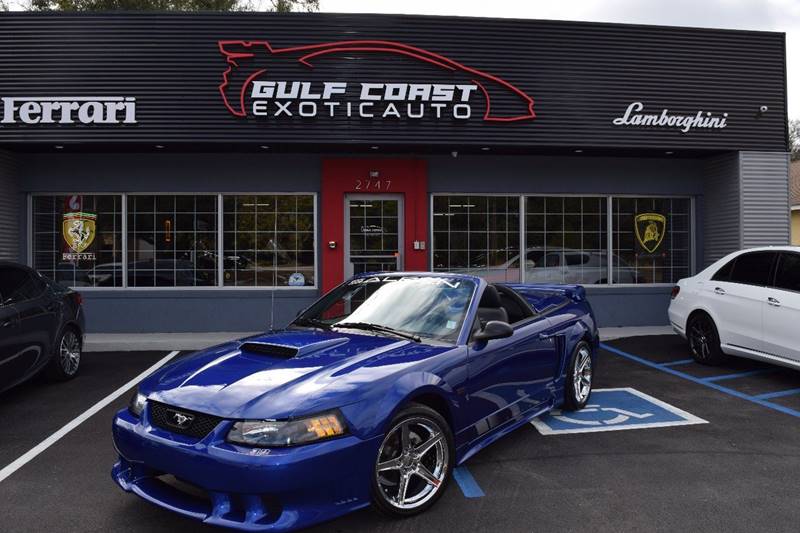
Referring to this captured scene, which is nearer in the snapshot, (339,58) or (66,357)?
(66,357)

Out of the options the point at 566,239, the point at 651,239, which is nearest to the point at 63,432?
the point at 566,239

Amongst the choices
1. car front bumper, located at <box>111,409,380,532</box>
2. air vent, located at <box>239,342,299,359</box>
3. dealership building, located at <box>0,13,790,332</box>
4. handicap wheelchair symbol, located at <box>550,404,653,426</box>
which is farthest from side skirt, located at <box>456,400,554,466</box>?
dealership building, located at <box>0,13,790,332</box>

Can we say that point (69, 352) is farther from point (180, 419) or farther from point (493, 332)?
point (493, 332)

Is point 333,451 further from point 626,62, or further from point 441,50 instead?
point 626,62

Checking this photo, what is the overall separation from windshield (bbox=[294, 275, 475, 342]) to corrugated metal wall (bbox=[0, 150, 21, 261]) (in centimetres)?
797

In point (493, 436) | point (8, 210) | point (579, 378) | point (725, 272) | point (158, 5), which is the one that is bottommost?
point (493, 436)

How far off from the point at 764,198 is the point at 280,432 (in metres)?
10.8

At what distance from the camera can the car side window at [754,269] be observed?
691 centimetres

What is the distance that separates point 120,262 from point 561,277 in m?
8.15

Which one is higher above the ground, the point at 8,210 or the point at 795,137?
the point at 795,137

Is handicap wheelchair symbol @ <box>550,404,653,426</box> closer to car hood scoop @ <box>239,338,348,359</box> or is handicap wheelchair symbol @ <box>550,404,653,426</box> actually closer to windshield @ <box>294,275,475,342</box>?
windshield @ <box>294,275,475,342</box>

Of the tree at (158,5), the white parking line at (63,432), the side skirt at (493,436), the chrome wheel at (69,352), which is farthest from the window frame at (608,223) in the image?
the tree at (158,5)

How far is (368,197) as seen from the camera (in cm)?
1054

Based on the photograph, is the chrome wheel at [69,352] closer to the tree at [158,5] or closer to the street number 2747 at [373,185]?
the street number 2747 at [373,185]
